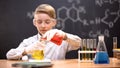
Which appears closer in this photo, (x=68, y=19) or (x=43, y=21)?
(x=43, y=21)

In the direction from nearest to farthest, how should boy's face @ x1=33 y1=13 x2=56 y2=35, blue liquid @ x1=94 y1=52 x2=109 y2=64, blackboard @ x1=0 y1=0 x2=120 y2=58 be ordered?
blue liquid @ x1=94 y1=52 x2=109 y2=64 < boy's face @ x1=33 y1=13 x2=56 y2=35 < blackboard @ x1=0 y1=0 x2=120 y2=58

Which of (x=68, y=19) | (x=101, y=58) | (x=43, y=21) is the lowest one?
(x=101, y=58)

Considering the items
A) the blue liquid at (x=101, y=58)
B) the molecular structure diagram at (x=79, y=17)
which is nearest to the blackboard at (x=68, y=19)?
the molecular structure diagram at (x=79, y=17)

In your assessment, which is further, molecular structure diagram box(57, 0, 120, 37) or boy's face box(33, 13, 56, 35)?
molecular structure diagram box(57, 0, 120, 37)

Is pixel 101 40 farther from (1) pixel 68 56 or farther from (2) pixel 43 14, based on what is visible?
(1) pixel 68 56

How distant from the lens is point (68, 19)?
11.3 feet

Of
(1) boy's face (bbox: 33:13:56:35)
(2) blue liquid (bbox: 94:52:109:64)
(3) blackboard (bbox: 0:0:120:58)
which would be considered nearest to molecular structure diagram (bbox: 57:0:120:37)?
(3) blackboard (bbox: 0:0:120:58)

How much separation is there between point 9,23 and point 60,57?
113 cm

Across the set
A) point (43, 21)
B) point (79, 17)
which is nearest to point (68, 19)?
point (79, 17)

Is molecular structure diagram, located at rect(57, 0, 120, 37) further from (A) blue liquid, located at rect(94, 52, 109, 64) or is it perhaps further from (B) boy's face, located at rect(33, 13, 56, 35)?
(A) blue liquid, located at rect(94, 52, 109, 64)

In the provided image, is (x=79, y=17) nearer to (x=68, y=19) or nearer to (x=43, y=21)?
(x=68, y=19)

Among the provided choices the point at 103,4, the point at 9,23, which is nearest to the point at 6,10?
the point at 9,23

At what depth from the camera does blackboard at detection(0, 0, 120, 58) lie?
3400mm

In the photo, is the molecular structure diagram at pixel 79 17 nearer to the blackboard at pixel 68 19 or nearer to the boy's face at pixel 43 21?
the blackboard at pixel 68 19
